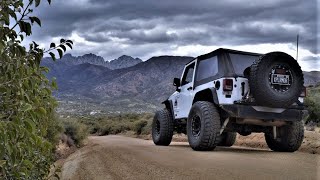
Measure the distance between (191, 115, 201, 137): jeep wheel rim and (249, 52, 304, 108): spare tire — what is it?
59.5 inches

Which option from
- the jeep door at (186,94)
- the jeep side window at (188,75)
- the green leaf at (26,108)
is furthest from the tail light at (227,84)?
the green leaf at (26,108)

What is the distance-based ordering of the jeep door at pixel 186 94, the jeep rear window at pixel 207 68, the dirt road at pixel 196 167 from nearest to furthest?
1. the dirt road at pixel 196 167
2. the jeep rear window at pixel 207 68
3. the jeep door at pixel 186 94

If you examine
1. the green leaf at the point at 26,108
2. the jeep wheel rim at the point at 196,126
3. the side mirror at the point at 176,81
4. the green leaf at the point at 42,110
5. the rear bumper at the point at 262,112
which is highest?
the side mirror at the point at 176,81

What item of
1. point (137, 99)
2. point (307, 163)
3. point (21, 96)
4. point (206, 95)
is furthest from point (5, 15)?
point (137, 99)

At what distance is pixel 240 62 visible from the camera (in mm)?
10203

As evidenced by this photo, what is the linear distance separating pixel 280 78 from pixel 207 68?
205 cm

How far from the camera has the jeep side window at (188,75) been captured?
1198 centimetres

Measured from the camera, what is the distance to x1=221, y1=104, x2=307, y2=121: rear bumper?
9.05 m

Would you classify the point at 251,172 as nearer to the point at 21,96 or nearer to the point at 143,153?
the point at 143,153

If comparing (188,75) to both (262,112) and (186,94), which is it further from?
(262,112)

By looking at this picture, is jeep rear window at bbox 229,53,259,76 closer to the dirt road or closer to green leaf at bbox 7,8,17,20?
the dirt road

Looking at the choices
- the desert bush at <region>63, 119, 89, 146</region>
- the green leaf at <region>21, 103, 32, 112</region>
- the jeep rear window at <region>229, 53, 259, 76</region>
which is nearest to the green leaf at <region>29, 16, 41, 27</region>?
the green leaf at <region>21, 103, 32, 112</region>

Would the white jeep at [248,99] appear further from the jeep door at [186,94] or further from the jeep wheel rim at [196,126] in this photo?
the jeep door at [186,94]

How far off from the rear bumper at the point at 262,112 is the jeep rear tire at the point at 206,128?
0.32m
